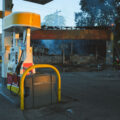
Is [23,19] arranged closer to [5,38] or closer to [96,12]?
[5,38]

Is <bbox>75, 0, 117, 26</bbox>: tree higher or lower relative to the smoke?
higher

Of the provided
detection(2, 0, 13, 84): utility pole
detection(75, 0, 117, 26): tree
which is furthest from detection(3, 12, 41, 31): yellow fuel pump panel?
detection(75, 0, 117, 26): tree

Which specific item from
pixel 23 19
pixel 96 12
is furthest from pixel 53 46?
pixel 23 19

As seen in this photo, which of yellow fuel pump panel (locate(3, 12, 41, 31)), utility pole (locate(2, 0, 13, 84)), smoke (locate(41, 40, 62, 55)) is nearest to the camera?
yellow fuel pump panel (locate(3, 12, 41, 31))

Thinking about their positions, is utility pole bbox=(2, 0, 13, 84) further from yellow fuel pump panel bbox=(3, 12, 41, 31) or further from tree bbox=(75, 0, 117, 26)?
tree bbox=(75, 0, 117, 26)

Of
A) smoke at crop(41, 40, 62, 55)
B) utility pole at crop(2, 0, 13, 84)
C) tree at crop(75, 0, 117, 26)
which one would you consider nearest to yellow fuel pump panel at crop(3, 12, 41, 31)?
utility pole at crop(2, 0, 13, 84)

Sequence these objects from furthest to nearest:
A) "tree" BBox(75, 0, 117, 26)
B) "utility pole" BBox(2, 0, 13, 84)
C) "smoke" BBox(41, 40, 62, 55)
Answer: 1. "tree" BBox(75, 0, 117, 26)
2. "smoke" BBox(41, 40, 62, 55)
3. "utility pole" BBox(2, 0, 13, 84)

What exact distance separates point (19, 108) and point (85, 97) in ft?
8.45

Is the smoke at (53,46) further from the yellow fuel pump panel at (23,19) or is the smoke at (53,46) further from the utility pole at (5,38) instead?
the yellow fuel pump panel at (23,19)

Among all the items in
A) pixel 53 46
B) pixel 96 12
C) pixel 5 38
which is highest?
pixel 96 12

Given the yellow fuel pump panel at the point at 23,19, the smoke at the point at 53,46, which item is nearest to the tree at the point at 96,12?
the smoke at the point at 53,46

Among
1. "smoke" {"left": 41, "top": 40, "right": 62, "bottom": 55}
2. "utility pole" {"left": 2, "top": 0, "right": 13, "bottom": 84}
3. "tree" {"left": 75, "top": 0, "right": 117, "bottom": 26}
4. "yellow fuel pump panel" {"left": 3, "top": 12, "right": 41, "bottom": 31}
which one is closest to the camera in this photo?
"yellow fuel pump panel" {"left": 3, "top": 12, "right": 41, "bottom": 31}

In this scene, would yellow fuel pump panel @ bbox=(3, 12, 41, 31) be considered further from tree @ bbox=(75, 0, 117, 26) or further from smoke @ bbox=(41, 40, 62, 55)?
tree @ bbox=(75, 0, 117, 26)

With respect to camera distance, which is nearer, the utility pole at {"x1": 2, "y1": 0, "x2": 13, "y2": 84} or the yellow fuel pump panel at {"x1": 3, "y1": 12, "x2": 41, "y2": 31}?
the yellow fuel pump panel at {"x1": 3, "y1": 12, "x2": 41, "y2": 31}
